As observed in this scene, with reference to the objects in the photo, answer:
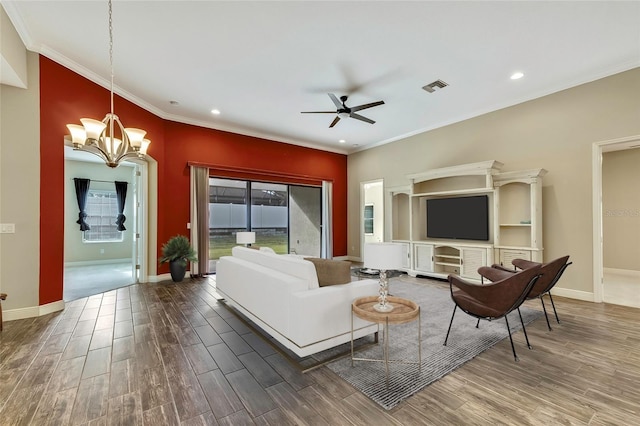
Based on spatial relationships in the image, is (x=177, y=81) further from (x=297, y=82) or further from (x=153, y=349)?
(x=153, y=349)

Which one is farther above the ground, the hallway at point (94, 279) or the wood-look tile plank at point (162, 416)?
the wood-look tile plank at point (162, 416)

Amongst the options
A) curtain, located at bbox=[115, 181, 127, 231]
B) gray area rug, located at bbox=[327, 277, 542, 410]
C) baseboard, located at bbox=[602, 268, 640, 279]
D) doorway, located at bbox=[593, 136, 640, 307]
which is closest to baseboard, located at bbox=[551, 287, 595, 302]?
gray area rug, located at bbox=[327, 277, 542, 410]

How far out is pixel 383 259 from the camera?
2.32m

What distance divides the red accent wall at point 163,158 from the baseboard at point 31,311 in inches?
3.1

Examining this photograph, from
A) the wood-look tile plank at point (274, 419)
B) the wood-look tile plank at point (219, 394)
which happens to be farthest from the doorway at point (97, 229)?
the wood-look tile plank at point (274, 419)

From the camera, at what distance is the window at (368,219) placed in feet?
26.3

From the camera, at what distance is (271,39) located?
327 cm

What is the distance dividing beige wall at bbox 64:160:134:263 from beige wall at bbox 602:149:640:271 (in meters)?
11.4

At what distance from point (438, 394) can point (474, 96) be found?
15.7 ft

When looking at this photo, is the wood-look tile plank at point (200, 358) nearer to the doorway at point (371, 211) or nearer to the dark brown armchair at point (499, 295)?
the dark brown armchair at point (499, 295)

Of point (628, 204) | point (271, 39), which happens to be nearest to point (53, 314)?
point (271, 39)

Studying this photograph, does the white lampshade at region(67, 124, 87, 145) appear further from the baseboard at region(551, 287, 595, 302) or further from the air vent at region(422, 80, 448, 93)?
the baseboard at region(551, 287, 595, 302)

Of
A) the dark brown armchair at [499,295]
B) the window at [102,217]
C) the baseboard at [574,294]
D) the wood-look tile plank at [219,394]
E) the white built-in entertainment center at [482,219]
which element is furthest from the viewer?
the window at [102,217]

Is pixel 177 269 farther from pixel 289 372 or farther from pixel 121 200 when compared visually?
pixel 121 200
